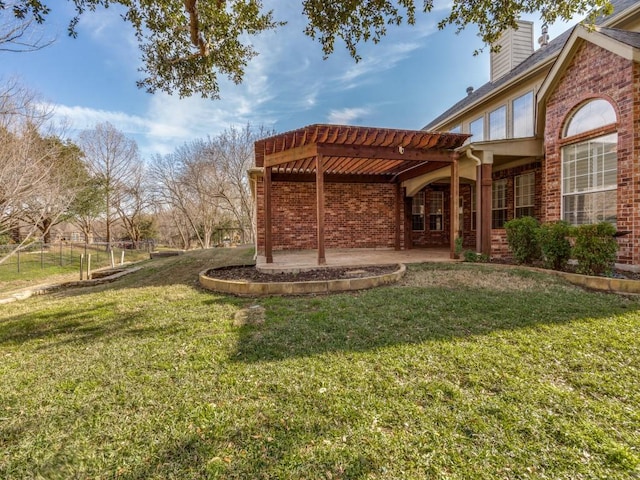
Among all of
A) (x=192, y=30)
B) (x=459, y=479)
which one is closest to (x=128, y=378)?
(x=459, y=479)

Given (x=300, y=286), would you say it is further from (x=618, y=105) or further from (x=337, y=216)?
(x=618, y=105)

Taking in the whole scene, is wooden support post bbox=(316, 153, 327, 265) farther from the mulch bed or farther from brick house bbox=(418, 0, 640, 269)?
brick house bbox=(418, 0, 640, 269)

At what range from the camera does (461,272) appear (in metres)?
6.23

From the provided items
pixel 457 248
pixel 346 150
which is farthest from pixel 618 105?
pixel 346 150

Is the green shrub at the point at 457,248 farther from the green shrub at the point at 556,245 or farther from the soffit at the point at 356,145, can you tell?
the soffit at the point at 356,145

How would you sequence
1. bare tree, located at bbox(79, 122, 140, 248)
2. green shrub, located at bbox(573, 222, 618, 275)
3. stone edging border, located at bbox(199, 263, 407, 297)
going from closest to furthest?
green shrub, located at bbox(573, 222, 618, 275) → stone edging border, located at bbox(199, 263, 407, 297) → bare tree, located at bbox(79, 122, 140, 248)

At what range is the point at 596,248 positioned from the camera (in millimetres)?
5312

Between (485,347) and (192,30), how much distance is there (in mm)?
6784

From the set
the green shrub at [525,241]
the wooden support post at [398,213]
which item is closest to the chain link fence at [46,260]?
the wooden support post at [398,213]

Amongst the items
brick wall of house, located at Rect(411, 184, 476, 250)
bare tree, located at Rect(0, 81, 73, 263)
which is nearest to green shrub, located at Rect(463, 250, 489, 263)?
brick wall of house, located at Rect(411, 184, 476, 250)

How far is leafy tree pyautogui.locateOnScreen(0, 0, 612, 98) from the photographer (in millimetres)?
5113

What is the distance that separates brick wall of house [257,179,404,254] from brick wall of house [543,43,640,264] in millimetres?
5076

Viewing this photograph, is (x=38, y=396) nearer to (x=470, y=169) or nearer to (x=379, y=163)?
(x=379, y=163)

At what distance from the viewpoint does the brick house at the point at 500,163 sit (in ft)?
20.3
